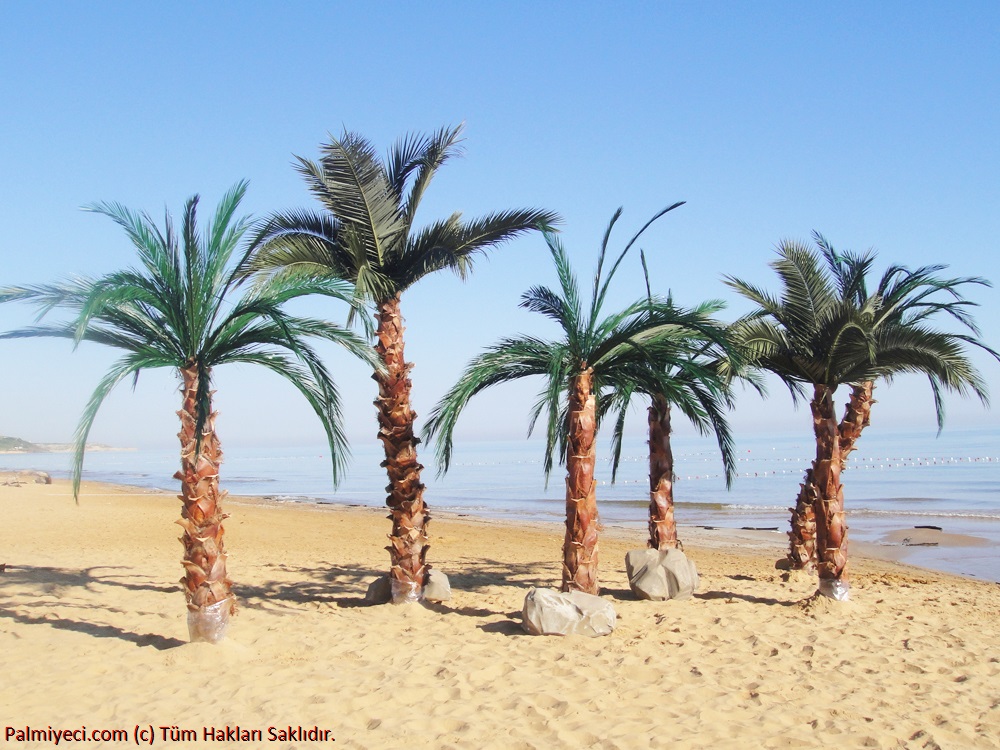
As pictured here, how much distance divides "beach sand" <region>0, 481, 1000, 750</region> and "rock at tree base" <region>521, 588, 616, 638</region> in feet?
0.51

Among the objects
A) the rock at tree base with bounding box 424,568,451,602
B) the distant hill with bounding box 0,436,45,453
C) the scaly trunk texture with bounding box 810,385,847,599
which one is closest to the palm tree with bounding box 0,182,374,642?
the rock at tree base with bounding box 424,568,451,602

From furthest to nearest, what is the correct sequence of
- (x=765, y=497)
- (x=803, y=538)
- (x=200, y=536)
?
(x=765, y=497)
(x=803, y=538)
(x=200, y=536)

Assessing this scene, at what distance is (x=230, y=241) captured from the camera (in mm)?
8328

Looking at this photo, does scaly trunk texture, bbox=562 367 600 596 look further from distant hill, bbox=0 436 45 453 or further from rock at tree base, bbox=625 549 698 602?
distant hill, bbox=0 436 45 453

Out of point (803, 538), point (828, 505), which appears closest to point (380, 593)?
point (828, 505)

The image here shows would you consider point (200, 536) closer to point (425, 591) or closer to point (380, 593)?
point (380, 593)

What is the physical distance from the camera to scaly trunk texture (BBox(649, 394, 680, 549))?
11.9 m

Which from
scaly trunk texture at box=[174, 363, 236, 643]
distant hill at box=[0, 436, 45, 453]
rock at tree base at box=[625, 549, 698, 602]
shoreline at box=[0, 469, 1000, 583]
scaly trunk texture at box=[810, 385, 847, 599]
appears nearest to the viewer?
scaly trunk texture at box=[174, 363, 236, 643]

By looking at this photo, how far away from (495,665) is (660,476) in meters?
5.39

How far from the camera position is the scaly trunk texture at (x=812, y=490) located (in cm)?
1243

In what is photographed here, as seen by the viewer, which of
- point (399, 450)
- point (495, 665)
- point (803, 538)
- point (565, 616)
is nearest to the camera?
point (495, 665)

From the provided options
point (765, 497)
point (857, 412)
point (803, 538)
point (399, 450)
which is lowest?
point (765, 497)

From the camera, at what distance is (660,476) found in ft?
39.2

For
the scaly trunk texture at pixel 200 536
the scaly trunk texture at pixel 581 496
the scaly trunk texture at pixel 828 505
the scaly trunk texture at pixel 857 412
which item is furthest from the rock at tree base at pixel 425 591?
the scaly trunk texture at pixel 857 412
